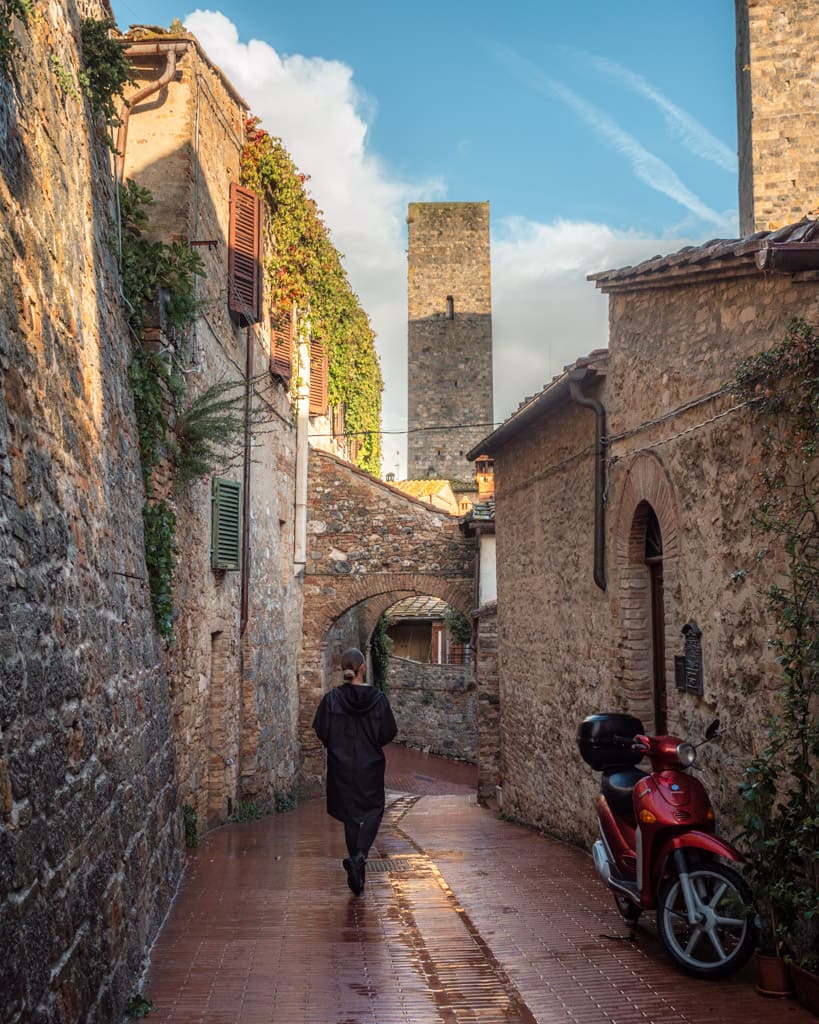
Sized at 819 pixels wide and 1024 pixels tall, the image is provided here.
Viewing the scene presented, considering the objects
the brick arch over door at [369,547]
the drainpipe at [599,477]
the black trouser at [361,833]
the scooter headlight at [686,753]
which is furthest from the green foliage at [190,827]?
the brick arch over door at [369,547]

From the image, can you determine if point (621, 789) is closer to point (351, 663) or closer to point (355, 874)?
point (355, 874)

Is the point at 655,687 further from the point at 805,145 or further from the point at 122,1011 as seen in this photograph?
the point at 805,145

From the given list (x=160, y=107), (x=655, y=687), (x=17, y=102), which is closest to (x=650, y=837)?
(x=655, y=687)

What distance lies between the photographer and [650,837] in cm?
493

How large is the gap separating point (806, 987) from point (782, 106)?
45.6 ft

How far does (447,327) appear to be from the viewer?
1612 inches

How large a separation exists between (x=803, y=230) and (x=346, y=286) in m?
13.4

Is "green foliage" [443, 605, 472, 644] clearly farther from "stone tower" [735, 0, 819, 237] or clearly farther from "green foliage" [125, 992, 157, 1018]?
"green foliage" [125, 992, 157, 1018]

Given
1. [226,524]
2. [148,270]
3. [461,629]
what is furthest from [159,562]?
[461,629]

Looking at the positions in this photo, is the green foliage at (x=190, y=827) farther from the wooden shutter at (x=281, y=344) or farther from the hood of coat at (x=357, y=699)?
the wooden shutter at (x=281, y=344)

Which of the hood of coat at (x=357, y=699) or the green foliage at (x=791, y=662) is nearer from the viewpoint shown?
the green foliage at (x=791, y=662)

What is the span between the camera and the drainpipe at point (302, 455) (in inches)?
625

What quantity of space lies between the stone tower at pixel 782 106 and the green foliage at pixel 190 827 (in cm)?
1142

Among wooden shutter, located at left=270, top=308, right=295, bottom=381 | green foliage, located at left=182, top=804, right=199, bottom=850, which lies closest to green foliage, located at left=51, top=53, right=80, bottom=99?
green foliage, located at left=182, top=804, right=199, bottom=850
